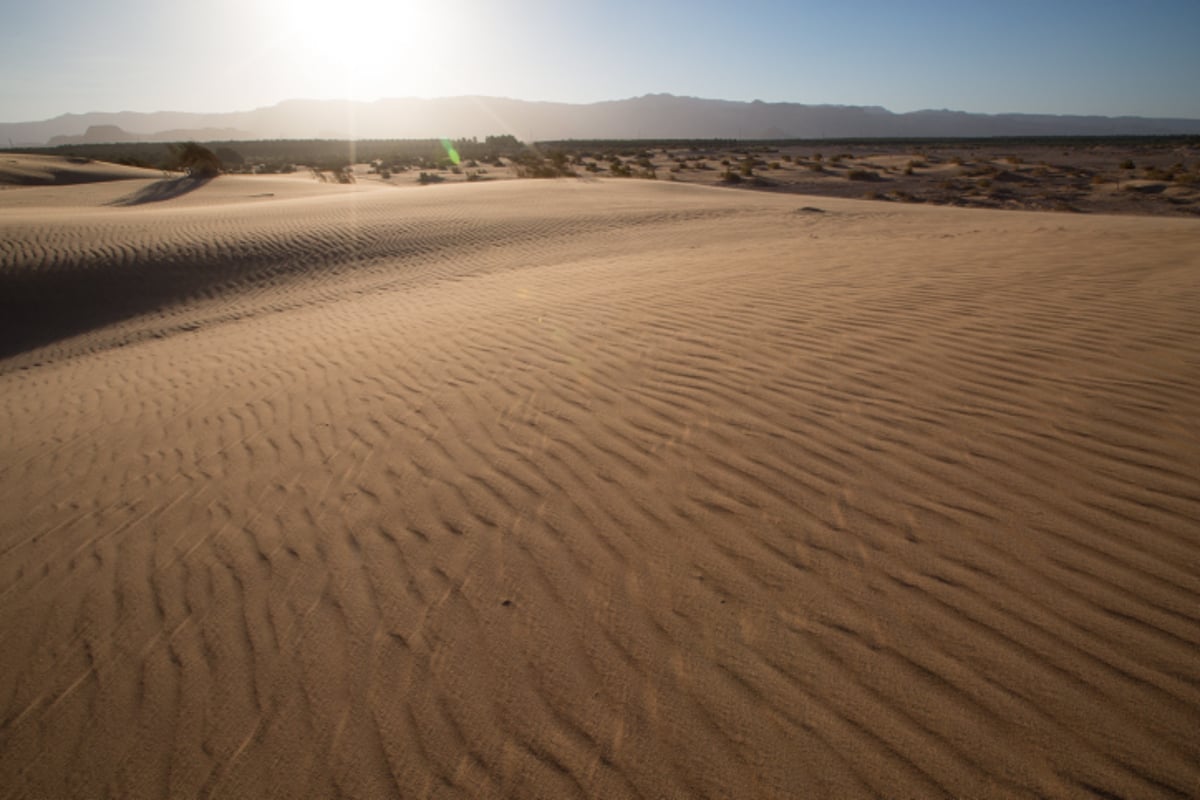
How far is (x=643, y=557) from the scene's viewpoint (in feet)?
8.43

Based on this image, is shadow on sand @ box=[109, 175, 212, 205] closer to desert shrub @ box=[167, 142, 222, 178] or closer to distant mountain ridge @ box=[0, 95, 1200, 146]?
desert shrub @ box=[167, 142, 222, 178]

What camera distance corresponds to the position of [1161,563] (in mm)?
2195

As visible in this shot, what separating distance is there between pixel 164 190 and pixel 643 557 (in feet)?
97.0

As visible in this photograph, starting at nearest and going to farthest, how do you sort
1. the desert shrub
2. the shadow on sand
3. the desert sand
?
the desert sand
the shadow on sand
the desert shrub

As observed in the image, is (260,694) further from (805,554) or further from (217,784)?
(805,554)

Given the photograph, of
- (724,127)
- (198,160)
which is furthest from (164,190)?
(724,127)

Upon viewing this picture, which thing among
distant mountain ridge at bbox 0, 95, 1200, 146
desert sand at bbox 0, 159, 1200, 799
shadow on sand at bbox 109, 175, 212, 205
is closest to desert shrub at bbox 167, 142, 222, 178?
shadow on sand at bbox 109, 175, 212, 205

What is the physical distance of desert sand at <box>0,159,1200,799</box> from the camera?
6.02 feet

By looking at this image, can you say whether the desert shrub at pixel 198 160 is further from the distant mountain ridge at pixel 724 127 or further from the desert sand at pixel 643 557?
the distant mountain ridge at pixel 724 127

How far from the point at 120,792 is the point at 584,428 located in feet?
8.19

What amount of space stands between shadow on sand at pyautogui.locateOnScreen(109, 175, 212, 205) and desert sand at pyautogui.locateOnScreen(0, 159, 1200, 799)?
2096 centimetres

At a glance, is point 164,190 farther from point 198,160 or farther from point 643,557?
point 643,557

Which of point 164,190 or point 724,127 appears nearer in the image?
point 164,190

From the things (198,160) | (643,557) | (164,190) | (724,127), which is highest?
(724,127)
